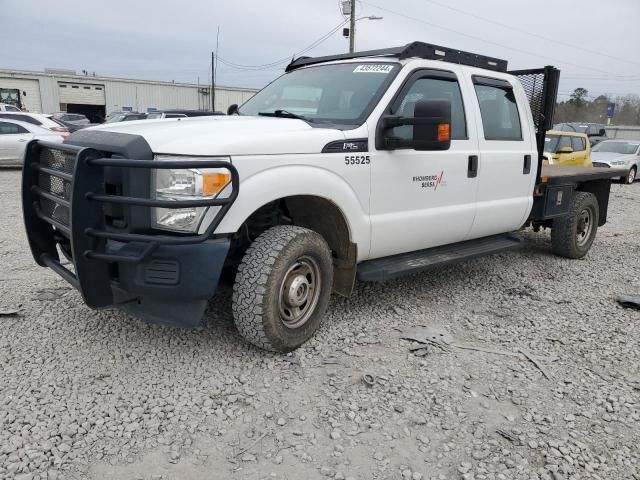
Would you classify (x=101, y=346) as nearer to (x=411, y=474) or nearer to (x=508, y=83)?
(x=411, y=474)

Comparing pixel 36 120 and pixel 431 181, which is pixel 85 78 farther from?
pixel 431 181

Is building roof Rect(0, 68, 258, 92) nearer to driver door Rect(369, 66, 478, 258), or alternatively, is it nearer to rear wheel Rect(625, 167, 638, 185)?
rear wheel Rect(625, 167, 638, 185)

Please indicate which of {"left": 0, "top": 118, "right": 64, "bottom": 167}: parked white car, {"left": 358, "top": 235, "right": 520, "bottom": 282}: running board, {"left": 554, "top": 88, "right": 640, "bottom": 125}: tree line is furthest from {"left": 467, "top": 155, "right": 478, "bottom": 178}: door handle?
{"left": 554, "top": 88, "right": 640, "bottom": 125}: tree line

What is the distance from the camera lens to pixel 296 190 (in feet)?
11.0

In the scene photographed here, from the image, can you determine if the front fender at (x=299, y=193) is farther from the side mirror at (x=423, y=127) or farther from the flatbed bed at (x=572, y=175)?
the flatbed bed at (x=572, y=175)

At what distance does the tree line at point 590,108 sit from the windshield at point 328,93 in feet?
212

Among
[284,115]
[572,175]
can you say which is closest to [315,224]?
[284,115]

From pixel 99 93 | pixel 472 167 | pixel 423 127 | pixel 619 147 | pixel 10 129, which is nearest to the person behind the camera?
A: pixel 423 127

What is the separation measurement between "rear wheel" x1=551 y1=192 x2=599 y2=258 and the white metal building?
132ft

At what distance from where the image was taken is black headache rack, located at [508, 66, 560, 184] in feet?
18.4

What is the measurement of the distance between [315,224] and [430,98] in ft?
4.65

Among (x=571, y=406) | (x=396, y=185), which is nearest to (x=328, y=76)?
(x=396, y=185)

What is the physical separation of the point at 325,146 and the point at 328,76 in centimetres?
116

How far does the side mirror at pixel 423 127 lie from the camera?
349 centimetres
